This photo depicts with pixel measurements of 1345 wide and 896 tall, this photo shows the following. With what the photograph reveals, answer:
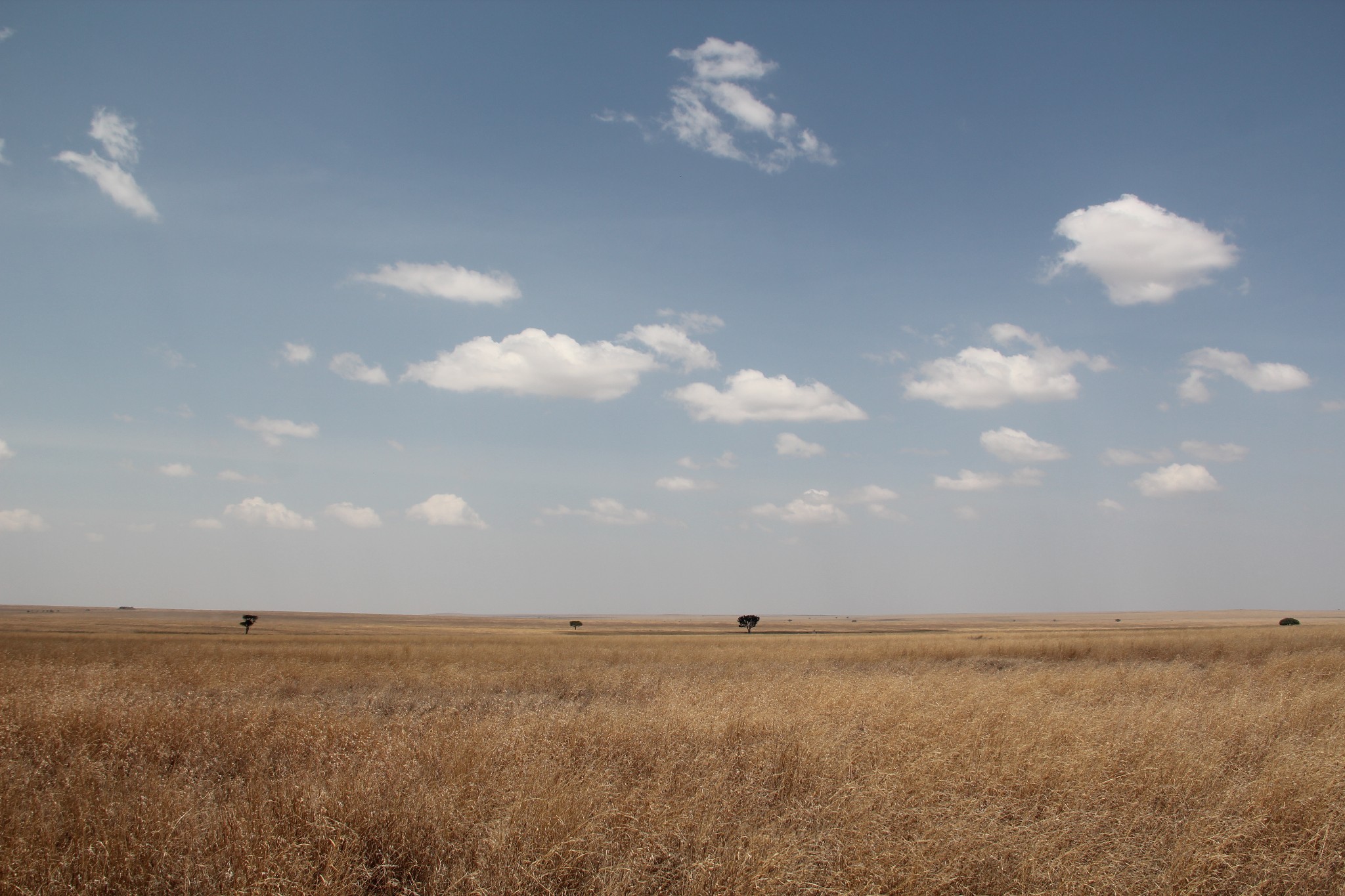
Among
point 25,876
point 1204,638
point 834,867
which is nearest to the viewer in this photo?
point 25,876

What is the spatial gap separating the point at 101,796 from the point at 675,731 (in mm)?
6366

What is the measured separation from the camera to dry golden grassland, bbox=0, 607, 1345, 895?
5398mm

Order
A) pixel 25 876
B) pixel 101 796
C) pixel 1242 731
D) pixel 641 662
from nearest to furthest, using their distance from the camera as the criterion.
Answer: pixel 25 876 < pixel 101 796 < pixel 1242 731 < pixel 641 662

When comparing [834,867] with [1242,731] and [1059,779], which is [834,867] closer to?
[1059,779]

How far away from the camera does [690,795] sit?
7.14 metres

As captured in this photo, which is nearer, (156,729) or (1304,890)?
(1304,890)

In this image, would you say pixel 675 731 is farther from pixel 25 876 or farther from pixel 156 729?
pixel 156 729

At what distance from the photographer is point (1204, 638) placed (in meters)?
38.0

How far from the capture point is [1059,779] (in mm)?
7875

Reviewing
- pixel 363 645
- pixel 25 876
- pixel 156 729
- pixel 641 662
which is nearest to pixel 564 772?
pixel 25 876

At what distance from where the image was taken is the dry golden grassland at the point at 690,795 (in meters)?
5.40

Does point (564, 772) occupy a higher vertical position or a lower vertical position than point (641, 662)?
higher

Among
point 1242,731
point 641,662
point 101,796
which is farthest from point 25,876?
point 641,662

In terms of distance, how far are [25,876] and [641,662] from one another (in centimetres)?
2616
